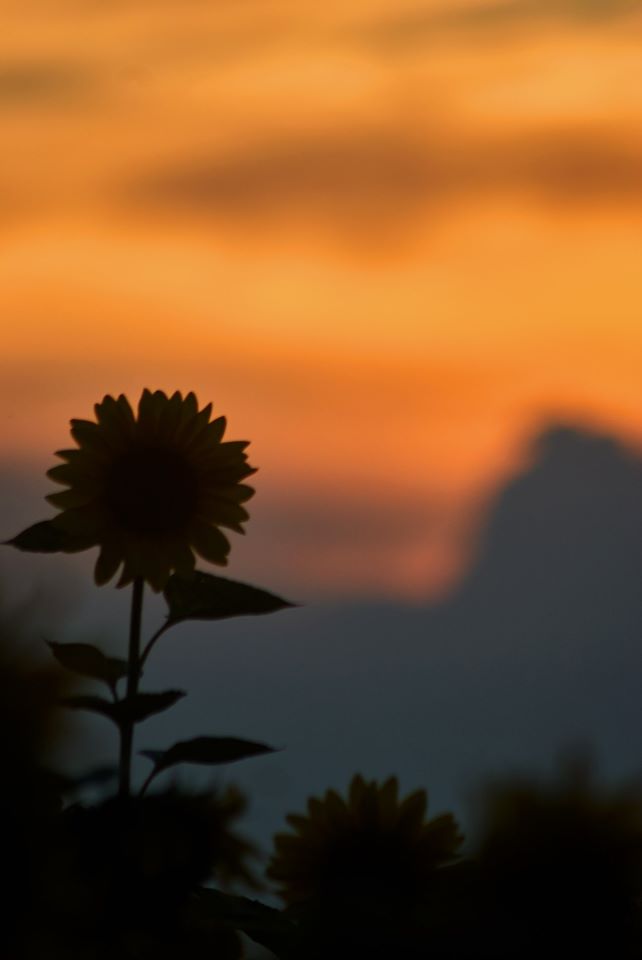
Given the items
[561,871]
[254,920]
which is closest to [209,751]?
[254,920]

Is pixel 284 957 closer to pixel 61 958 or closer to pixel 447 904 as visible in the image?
pixel 447 904

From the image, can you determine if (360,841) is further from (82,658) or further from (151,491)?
(151,491)

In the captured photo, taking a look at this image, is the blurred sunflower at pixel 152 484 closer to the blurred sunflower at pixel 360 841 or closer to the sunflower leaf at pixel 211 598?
the sunflower leaf at pixel 211 598

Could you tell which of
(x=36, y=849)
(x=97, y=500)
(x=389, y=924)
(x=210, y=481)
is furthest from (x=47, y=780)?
(x=210, y=481)

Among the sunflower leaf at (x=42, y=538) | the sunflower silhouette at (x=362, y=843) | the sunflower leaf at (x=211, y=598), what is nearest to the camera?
the sunflower silhouette at (x=362, y=843)

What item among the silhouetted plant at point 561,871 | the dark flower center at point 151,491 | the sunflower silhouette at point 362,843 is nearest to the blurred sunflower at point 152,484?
the dark flower center at point 151,491

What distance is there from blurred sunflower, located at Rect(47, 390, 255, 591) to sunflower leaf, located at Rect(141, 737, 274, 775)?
15.8 inches

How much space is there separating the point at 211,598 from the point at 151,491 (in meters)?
0.38

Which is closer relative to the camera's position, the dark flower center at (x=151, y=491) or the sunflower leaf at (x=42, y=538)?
the sunflower leaf at (x=42, y=538)

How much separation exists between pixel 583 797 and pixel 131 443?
5.11 ft

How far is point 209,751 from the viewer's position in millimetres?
1777

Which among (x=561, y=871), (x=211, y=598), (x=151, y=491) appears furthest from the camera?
(x=151, y=491)

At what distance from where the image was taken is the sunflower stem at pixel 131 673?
1.76 metres

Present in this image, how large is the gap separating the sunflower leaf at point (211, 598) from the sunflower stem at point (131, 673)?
0.17ft
